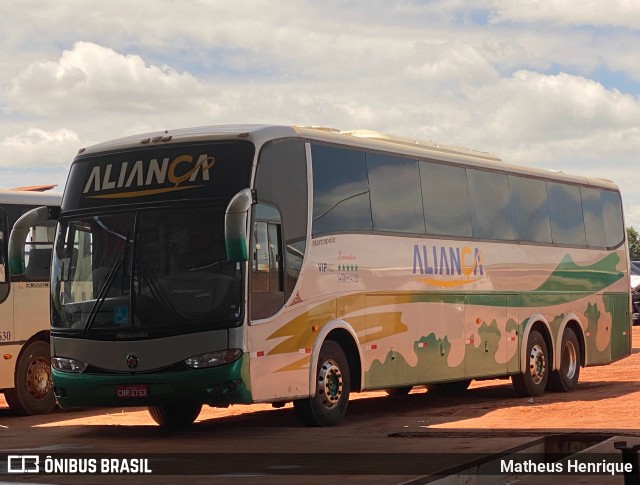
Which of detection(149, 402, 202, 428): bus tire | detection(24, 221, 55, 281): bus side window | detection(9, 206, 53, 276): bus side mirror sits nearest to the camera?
detection(9, 206, 53, 276): bus side mirror

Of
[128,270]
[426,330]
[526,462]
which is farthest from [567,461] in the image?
[426,330]

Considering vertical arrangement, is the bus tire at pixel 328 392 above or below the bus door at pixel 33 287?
below

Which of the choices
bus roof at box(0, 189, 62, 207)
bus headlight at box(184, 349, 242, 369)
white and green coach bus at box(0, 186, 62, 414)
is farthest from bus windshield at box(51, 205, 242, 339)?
bus roof at box(0, 189, 62, 207)

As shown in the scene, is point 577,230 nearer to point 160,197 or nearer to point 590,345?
point 590,345

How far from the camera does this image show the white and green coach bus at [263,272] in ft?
51.5

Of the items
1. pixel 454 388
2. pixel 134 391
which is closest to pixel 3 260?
pixel 134 391

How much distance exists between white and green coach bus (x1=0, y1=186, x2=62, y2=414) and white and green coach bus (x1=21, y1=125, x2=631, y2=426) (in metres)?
3.61

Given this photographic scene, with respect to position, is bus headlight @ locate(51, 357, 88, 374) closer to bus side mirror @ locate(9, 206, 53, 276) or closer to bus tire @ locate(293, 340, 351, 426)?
bus side mirror @ locate(9, 206, 53, 276)

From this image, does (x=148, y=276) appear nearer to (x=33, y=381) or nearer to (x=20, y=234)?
(x=20, y=234)

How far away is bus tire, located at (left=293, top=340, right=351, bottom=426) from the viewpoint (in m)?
17.0

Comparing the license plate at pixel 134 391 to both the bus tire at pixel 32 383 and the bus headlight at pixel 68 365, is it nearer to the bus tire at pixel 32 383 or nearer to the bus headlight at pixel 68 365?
the bus headlight at pixel 68 365

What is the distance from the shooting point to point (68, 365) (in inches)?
647

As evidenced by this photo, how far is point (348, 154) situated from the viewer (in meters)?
18.3

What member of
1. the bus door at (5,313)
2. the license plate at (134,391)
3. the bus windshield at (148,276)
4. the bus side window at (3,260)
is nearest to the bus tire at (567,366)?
the bus door at (5,313)
